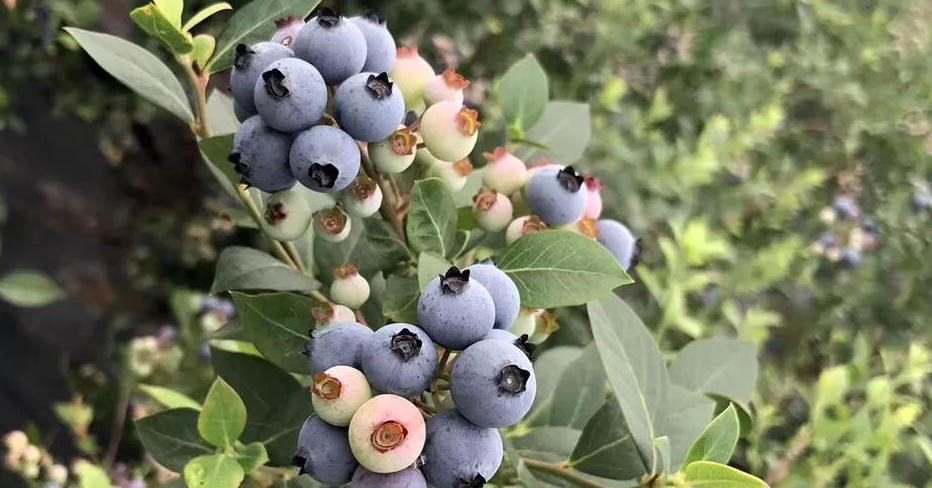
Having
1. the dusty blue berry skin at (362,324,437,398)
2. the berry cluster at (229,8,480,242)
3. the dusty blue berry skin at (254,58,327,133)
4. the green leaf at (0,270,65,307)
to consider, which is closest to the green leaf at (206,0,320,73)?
the berry cluster at (229,8,480,242)

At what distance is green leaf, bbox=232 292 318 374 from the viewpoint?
729 mm

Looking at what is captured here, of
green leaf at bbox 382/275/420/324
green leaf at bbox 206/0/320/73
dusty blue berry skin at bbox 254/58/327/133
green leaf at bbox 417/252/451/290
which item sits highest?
dusty blue berry skin at bbox 254/58/327/133

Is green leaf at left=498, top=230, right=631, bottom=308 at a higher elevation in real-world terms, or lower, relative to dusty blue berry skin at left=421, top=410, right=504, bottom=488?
higher

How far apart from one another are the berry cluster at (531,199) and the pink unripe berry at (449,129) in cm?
10

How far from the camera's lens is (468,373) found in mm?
551

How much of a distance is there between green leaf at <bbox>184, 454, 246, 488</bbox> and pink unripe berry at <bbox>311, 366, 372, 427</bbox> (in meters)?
0.15

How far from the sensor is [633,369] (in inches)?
30.3

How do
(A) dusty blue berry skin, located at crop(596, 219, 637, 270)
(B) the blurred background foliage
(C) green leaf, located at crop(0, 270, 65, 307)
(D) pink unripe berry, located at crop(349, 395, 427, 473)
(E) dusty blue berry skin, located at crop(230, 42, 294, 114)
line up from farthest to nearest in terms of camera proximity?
(B) the blurred background foliage
(C) green leaf, located at crop(0, 270, 65, 307)
(A) dusty blue berry skin, located at crop(596, 219, 637, 270)
(E) dusty blue berry skin, located at crop(230, 42, 294, 114)
(D) pink unripe berry, located at crop(349, 395, 427, 473)

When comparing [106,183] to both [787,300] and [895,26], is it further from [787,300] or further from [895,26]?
[895,26]

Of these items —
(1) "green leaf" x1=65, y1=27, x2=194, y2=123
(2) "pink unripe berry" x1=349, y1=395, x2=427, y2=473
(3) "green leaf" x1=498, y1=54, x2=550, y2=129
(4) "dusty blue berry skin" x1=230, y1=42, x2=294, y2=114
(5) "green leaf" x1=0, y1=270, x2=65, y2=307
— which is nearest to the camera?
(2) "pink unripe berry" x1=349, y1=395, x2=427, y2=473

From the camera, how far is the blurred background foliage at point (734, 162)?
177 cm

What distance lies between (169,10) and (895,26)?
9.93 ft

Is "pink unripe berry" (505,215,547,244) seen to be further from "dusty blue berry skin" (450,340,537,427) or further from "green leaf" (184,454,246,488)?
"green leaf" (184,454,246,488)

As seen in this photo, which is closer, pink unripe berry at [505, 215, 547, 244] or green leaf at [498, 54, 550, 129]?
pink unripe berry at [505, 215, 547, 244]
